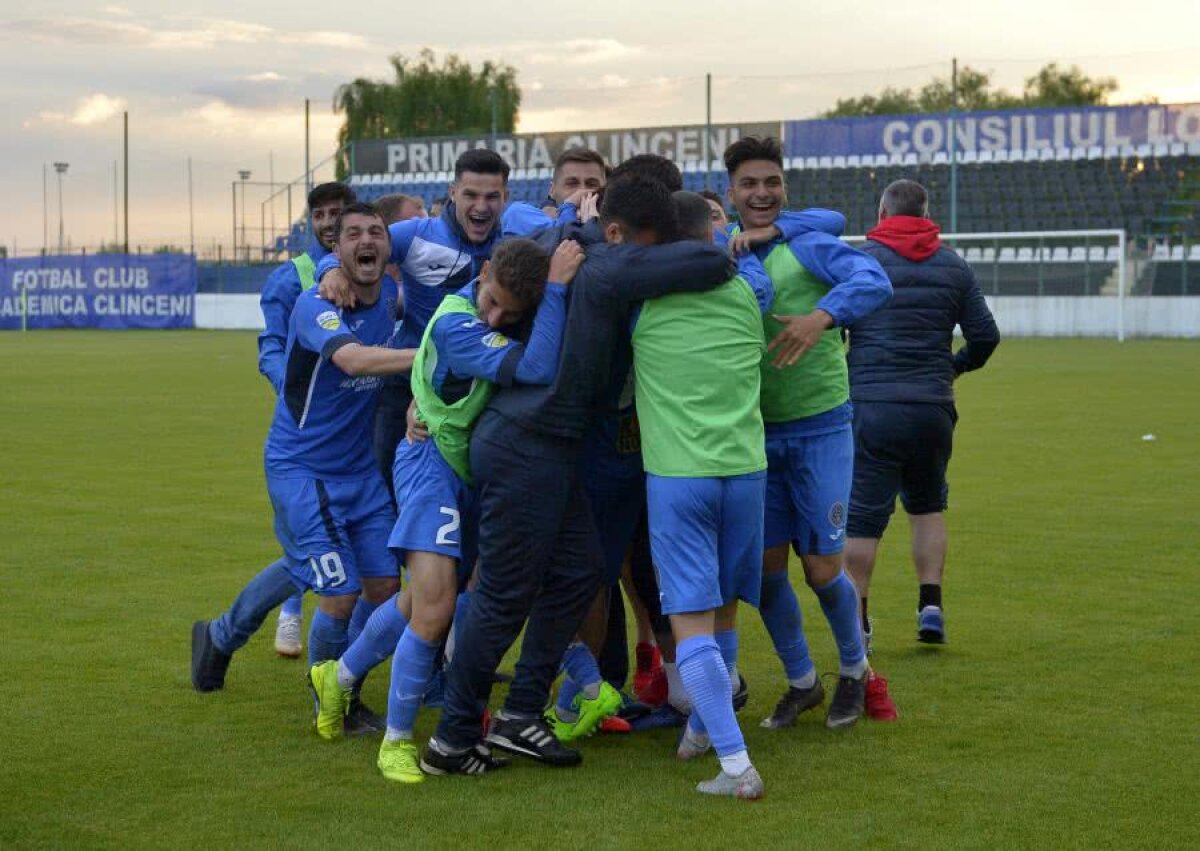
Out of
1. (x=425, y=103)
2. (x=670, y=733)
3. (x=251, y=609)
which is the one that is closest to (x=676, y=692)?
(x=670, y=733)

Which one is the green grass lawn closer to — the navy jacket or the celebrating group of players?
the celebrating group of players

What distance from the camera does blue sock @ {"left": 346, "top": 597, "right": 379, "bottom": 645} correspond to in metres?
6.53

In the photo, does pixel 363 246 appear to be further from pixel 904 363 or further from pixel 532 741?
pixel 904 363

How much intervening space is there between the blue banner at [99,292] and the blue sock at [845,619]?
4545cm

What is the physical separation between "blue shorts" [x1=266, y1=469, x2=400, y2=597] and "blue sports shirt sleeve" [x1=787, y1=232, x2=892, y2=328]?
1.82 metres

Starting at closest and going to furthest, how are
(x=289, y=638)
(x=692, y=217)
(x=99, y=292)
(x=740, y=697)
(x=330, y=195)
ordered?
1. (x=692, y=217)
2. (x=740, y=697)
3. (x=330, y=195)
4. (x=289, y=638)
5. (x=99, y=292)

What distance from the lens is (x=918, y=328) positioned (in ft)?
23.2

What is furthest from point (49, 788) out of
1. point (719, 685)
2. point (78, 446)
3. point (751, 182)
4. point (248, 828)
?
point (78, 446)

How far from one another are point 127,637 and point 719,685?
11.3 feet

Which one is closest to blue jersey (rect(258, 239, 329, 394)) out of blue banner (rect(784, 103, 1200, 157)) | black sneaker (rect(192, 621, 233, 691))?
black sneaker (rect(192, 621, 233, 691))

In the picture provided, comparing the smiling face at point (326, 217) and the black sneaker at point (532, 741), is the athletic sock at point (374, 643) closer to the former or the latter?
the black sneaker at point (532, 741)

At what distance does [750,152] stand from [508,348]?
3.88 feet

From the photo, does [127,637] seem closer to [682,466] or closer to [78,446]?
[682,466]

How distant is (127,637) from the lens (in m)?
7.49
